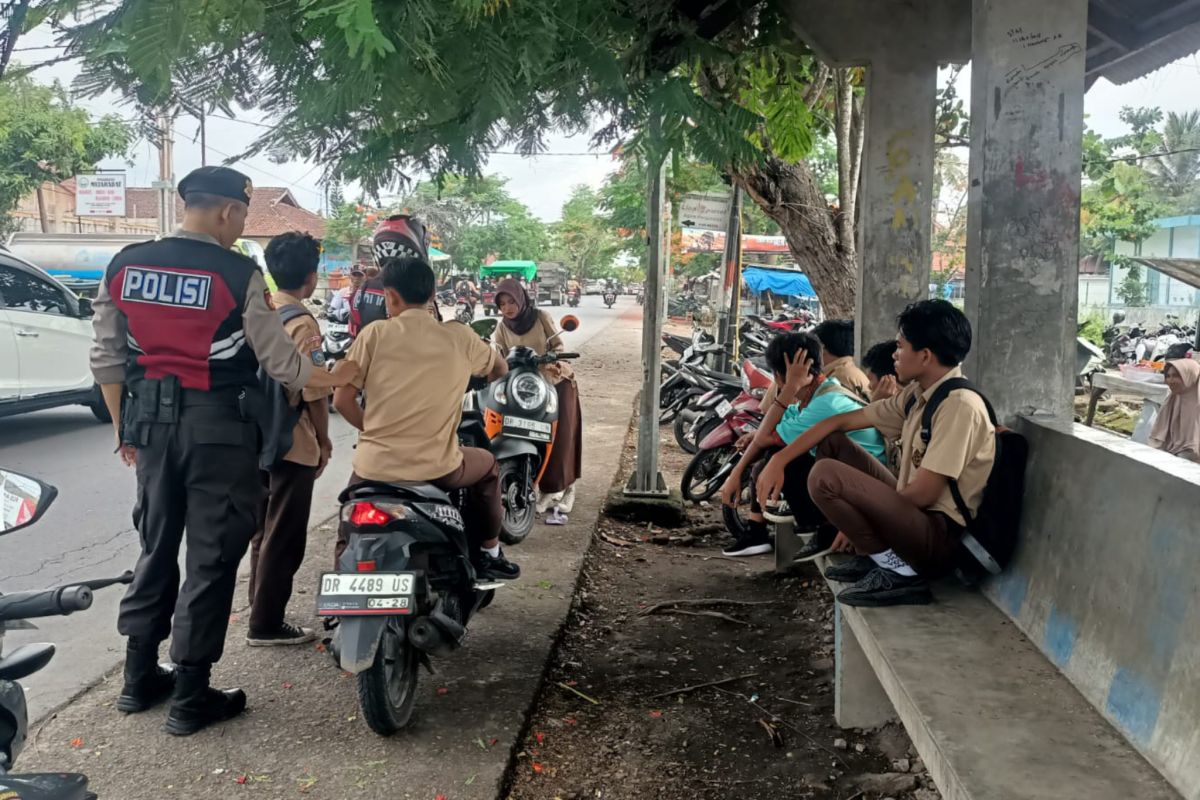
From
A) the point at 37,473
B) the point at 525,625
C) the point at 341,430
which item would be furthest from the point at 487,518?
the point at 341,430

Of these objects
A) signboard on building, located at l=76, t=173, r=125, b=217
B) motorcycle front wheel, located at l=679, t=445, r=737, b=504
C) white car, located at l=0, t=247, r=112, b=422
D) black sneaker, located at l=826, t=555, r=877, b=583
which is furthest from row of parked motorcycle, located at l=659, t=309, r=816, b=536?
signboard on building, located at l=76, t=173, r=125, b=217

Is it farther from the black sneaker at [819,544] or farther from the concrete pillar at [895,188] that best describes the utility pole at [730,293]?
the black sneaker at [819,544]

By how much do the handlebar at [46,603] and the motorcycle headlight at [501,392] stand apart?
4.12 meters

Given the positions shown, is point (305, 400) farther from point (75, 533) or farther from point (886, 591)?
point (75, 533)

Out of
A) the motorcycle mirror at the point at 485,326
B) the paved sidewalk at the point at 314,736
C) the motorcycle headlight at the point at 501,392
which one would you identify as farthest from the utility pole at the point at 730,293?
the paved sidewalk at the point at 314,736

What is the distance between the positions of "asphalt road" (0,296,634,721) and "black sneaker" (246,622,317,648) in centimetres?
55

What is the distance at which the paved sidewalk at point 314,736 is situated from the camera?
3.07 meters

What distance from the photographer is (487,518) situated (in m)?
4.13

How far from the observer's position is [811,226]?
7.36 m

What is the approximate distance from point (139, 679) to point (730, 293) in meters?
9.94

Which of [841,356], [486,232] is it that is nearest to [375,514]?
[841,356]

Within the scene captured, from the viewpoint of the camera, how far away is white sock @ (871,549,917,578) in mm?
3510

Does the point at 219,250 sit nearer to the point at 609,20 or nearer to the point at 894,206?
the point at 609,20

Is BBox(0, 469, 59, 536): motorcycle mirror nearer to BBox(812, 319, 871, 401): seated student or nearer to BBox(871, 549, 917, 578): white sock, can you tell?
BBox(871, 549, 917, 578): white sock
